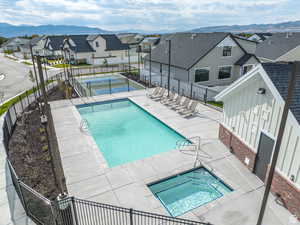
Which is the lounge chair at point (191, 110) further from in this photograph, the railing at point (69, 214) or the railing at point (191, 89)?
the railing at point (69, 214)

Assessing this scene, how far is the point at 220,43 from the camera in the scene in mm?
23672

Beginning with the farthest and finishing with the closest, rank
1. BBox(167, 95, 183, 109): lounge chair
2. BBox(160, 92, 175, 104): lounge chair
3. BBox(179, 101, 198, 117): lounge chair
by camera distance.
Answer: BBox(160, 92, 175, 104): lounge chair
BBox(167, 95, 183, 109): lounge chair
BBox(179, 101, 198, 117): lounge chair

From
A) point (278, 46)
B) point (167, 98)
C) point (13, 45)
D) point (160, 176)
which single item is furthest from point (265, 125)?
point (13, 45)

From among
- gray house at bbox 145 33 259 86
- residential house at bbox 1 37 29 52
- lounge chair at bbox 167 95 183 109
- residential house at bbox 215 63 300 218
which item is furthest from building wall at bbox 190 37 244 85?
residential house at bbox 1 37 29 52

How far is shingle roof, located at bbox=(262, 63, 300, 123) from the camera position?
20.8 feet

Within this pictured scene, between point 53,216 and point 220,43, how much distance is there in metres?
23.6

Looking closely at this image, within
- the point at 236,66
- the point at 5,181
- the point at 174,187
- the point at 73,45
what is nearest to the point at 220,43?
the point at 236,66

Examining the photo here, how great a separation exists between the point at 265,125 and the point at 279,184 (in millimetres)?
2102

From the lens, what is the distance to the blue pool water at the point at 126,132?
11734 mm

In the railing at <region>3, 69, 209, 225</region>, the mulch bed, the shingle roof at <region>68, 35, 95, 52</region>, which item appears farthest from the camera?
the shingle roof at <region>68, 35, 95, 52</region>

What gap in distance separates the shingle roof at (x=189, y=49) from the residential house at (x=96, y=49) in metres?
19.5

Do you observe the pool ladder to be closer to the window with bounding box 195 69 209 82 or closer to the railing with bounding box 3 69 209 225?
the railing with bounding box 3 69 209 225

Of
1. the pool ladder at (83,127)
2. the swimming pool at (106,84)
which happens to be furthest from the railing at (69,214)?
the swimming pool at (106,84)

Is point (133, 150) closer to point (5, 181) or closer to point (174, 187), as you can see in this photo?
point (174, 187)
